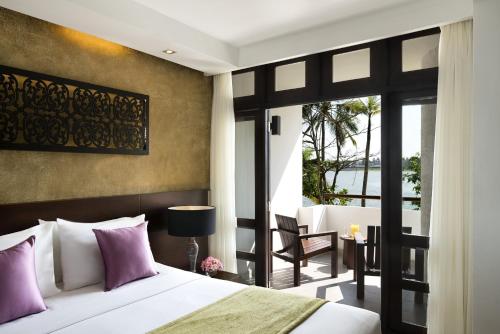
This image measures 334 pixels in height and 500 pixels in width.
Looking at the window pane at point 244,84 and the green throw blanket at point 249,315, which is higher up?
the window pane at point 244,84

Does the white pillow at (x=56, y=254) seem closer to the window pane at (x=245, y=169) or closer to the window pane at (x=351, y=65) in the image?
the window pane at (x=245, y=169)

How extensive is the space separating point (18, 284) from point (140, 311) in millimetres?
645

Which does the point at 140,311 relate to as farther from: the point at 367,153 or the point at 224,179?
the point at 367,153

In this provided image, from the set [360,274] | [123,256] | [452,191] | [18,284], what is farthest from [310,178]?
[18,284]

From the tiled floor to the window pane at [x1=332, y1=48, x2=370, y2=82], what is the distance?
6.33 feet

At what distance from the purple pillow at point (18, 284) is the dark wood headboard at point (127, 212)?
0.40 m

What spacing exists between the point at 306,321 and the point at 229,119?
2355mm

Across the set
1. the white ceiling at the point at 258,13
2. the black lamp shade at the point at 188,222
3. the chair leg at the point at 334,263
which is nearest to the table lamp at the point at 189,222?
the black lamp shade at the point at 188,222

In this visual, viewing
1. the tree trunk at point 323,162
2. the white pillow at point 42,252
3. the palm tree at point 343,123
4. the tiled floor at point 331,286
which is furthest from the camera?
the tree trunk at point 323,162

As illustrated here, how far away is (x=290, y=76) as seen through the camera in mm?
3424

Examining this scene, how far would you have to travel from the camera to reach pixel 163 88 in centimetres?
329

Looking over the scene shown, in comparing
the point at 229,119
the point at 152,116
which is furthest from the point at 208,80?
the point at 152,116

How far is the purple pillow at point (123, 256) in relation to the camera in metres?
2.24

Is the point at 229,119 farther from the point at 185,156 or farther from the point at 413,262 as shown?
the point at 413,262
